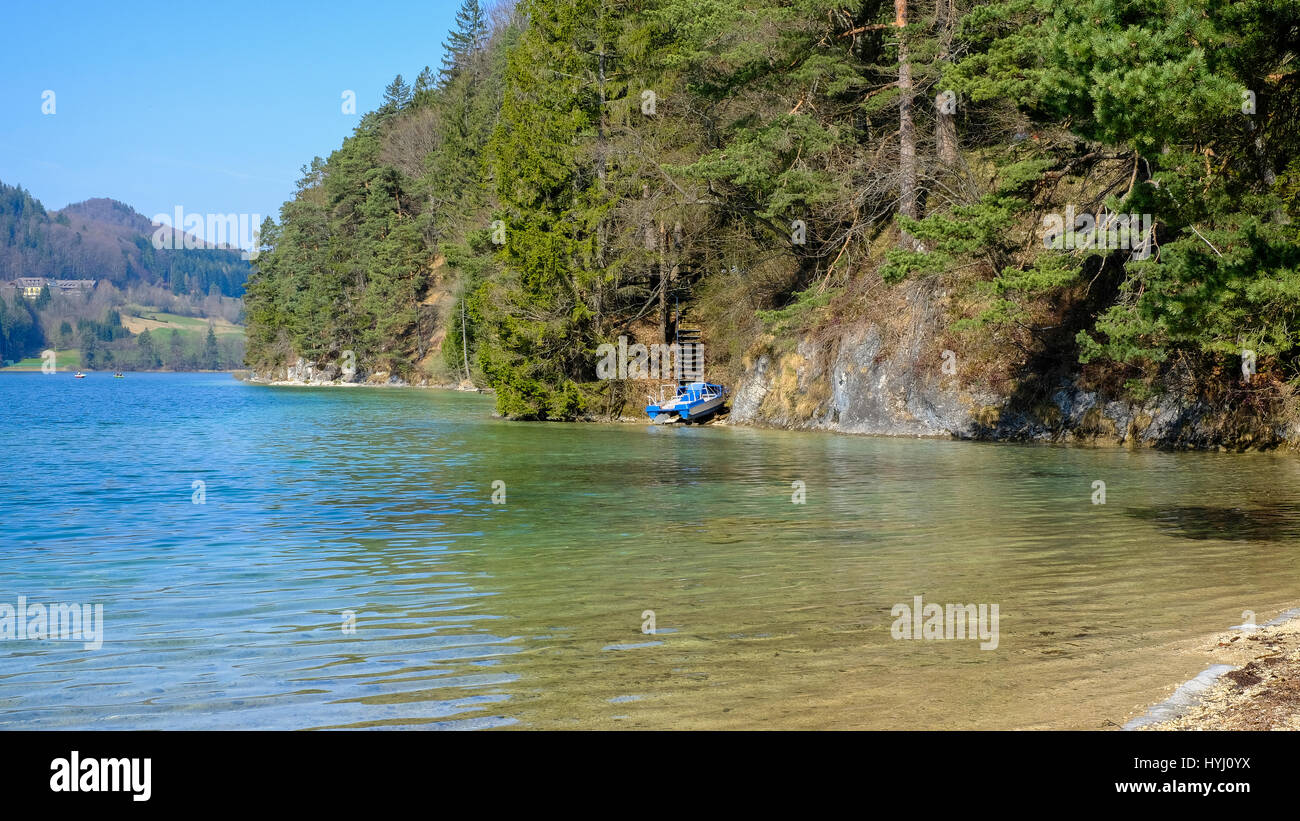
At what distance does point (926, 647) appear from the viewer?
8.55 metres

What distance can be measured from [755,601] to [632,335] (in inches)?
1634

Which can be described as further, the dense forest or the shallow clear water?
the dense forest

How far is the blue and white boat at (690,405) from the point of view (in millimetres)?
44938

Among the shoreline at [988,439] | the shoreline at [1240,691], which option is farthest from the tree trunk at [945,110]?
the shoreline at [1240,691]

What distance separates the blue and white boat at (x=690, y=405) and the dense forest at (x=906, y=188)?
88.6 inches

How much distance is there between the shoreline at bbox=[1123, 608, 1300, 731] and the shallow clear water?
216 mm

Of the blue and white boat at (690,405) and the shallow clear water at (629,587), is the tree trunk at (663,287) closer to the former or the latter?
the blue and white boat at (690,405)

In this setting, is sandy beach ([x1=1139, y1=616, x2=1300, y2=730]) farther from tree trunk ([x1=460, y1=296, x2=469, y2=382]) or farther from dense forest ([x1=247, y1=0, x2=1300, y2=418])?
tree trunk ([x1=460, y1=296, x2=469, y2=382])

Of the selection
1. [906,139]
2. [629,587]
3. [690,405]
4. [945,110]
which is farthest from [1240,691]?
[690,405]

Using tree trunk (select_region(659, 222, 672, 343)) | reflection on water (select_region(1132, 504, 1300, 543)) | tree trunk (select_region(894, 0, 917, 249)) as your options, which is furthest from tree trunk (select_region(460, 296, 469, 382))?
reflection on water (select_region(1132, 504, 1300, 543))

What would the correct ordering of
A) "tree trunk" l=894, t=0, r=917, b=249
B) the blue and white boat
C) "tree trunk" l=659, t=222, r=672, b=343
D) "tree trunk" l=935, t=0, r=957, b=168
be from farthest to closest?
1. "tree trunk" l=659, t=222, r=672, b=343
2. the blue and white boat
3. "tree trunk" l=894, t=0, r=917, b=249
4. "tree trunk" l=935, t=0, r=957, b=168

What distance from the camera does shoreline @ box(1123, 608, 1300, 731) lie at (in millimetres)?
5973

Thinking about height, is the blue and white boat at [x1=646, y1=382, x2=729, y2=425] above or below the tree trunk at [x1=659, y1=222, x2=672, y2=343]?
below

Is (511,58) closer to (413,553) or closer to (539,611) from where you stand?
(413,553)
